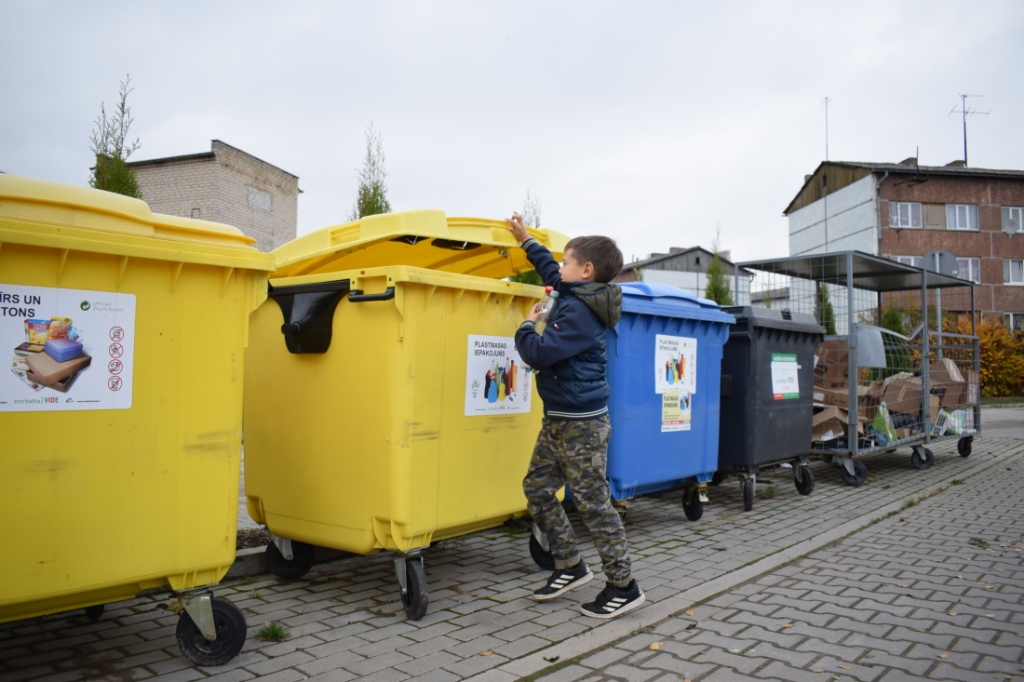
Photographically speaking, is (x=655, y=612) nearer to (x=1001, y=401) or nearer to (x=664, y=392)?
(x=664, y=392)

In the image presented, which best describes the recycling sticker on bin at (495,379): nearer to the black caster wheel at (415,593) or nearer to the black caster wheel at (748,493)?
the black caster wheel at (415,593)

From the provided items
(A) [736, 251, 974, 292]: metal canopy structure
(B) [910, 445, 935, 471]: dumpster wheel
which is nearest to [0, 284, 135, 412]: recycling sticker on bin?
(A) [736, 251, 974, 292]: metal canopy structure

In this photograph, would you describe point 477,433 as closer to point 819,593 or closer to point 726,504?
point 819,593

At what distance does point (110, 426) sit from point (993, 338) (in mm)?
26433

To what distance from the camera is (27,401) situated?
8.04 feet

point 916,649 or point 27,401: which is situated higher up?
point 27,401

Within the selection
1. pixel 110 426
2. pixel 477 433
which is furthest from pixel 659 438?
pixel 110 426

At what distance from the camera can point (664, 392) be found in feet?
17.2

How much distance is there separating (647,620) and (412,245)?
2.30 metres

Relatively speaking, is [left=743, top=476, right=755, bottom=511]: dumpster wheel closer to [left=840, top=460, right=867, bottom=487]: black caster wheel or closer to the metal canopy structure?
→ [left=840, top=460, right=867, bottom=487]: black caster wheel

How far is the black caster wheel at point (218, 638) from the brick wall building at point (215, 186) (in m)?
17.3

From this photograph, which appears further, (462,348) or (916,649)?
(462,348)

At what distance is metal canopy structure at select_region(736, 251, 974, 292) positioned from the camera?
8094 millimetres

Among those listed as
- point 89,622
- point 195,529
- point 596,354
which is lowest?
point 89,622
